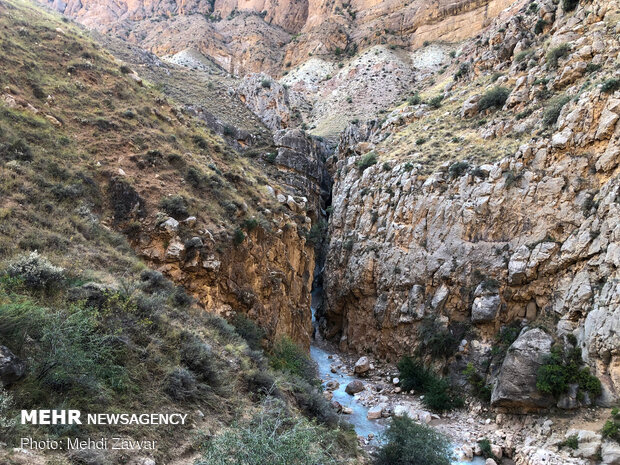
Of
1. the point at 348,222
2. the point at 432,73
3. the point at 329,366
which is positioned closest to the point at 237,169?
the point at 348,222

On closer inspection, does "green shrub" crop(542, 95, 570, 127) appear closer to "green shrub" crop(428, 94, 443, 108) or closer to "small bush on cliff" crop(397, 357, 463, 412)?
"green shrub" crop(428, 94, 443, 108)

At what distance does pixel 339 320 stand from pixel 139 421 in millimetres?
25097

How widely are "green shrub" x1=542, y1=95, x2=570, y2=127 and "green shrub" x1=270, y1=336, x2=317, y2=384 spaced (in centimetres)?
1894

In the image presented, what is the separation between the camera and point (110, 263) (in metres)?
10.6

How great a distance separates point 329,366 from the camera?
25.4 m

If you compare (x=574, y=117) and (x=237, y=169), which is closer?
(x=574, y=117)

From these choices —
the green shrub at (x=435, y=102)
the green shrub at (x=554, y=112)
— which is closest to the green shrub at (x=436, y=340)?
the green shrub at (x=554, y=112)

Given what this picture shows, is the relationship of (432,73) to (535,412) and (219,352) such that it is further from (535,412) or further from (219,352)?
(219,352)

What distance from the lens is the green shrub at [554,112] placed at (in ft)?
67.1

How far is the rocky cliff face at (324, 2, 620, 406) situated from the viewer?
55.2 ft

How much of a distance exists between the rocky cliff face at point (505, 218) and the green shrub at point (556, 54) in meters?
0.07

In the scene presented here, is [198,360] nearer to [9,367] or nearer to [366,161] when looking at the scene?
[9,367]

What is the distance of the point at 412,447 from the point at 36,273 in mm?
11636

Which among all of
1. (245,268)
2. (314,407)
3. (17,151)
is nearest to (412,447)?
(314,407)
